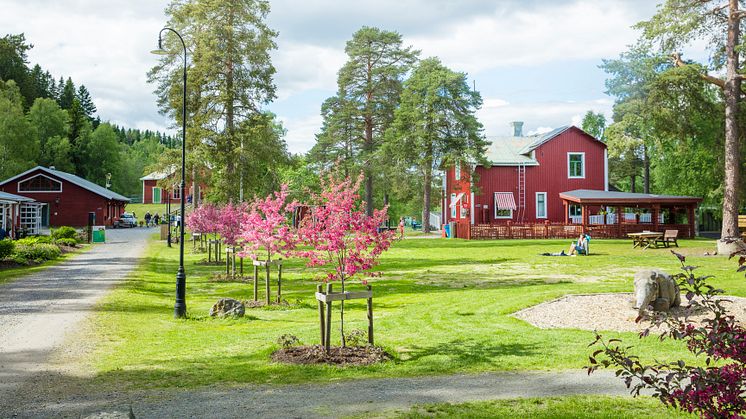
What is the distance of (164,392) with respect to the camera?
7.31 meters

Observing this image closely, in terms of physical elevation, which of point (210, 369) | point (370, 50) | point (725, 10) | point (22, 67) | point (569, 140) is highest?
point (22, 67)

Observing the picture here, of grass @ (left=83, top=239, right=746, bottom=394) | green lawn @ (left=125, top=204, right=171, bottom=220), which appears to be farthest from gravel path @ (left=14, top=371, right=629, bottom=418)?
green lawn @ (left=125, top=204, right=171, bottom=220)

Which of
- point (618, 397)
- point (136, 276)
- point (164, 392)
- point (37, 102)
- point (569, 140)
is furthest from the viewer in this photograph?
point (37, 102)

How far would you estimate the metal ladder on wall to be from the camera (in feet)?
141

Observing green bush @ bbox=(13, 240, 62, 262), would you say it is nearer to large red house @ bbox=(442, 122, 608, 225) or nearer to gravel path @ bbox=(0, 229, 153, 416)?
gravel path @ bbox=(0, 229, 153, 416)

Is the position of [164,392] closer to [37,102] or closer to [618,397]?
[618,397]

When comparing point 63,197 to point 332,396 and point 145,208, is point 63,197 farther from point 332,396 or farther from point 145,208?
point 332,396

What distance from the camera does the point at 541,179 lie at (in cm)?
4331

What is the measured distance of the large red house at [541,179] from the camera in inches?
1700

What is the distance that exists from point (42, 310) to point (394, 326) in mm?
8648

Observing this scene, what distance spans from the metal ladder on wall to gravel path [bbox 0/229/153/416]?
92.3 feet

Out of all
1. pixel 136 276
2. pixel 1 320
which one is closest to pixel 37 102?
pixel 136 276

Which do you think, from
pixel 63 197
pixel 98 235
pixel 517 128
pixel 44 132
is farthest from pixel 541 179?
pixel 44 132

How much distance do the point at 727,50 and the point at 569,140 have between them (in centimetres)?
1968
